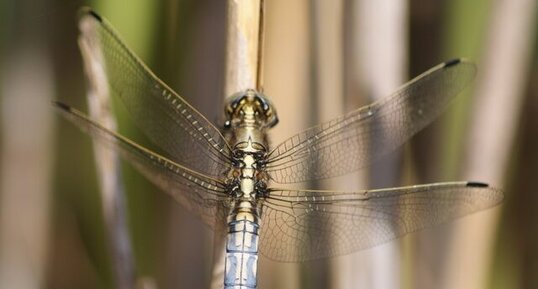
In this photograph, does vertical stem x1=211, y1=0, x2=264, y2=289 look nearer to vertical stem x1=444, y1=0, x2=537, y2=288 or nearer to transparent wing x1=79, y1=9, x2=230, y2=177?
transparent wing x1=79, y1=9, x2=230, y2=177

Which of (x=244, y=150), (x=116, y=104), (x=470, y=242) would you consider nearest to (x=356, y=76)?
(x=244, y=150)

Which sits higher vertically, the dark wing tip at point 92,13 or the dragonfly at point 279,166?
the dark wing tip at point 92,13

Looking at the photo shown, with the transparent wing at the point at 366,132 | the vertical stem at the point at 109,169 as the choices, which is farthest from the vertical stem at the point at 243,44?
the vertical stem at the point at 109,169

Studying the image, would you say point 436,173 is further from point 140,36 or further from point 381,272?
point 140,36

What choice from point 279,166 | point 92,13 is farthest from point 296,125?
point 92,13

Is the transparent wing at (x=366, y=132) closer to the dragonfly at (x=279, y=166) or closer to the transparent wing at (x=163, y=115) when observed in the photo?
the dragonfly at (x=279, y=166)

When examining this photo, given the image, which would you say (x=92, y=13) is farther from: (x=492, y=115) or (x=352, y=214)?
(x=492, y=115)
